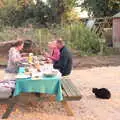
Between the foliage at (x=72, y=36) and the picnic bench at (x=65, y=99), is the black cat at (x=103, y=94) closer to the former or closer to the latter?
the picnic bench at (x=65, y=99)

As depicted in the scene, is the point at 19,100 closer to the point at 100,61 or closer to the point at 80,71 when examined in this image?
the point at 80,71

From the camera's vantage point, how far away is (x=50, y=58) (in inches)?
383

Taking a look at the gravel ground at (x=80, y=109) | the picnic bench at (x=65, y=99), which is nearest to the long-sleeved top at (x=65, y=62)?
the gravel ground at (x=80, y=109)

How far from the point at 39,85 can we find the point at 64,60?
7.29 ft

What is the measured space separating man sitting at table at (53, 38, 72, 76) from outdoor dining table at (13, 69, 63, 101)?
2029 millimetres

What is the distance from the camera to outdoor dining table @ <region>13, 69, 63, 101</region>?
709 cm

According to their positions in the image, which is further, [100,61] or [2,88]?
[100,61]

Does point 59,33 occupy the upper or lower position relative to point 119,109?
upper

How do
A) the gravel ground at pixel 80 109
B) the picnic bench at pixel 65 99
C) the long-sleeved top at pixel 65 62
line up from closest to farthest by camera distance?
the picnic bench at pixel 65 99 < the gravel ground at pixel 80 109 < the long-sleeved top at pixel 65 62

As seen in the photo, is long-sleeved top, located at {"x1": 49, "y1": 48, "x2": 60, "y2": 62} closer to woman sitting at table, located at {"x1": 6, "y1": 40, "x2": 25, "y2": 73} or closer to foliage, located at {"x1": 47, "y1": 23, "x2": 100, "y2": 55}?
woman sitting at table, located at {"x1": 6, "y1": 40, "x2": 25, "y2": 73}

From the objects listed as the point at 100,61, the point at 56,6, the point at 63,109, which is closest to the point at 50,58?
the point at 63,109

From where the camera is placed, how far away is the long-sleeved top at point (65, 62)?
30.0 ft

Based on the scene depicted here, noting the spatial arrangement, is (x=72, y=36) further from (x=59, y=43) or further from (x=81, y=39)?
(x=59, y=43)

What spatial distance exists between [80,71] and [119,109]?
19.5 feet
